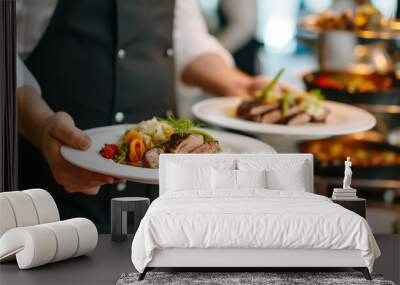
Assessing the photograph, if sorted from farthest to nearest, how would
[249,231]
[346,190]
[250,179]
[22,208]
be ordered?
[346,190] → [250,179] → [22,208] → [249,231]

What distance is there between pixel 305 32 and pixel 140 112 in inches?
54.9

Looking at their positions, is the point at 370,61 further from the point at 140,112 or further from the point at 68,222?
the point at 68,222

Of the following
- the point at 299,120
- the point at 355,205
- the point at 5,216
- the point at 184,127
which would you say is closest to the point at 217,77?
the point at 184,127

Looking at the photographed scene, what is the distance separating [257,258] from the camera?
4406 millimetres

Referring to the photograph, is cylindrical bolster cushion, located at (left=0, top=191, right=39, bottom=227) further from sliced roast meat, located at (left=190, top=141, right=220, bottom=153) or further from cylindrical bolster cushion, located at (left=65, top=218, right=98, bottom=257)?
sliced roast meat, located at (left=190, top=141, right=220, bottom=153)

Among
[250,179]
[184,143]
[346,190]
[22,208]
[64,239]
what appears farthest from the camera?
[184,143]

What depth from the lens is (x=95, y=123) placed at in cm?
595

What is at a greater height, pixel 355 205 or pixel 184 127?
pixel 184 127

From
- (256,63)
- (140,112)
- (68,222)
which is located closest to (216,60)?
(256,63)

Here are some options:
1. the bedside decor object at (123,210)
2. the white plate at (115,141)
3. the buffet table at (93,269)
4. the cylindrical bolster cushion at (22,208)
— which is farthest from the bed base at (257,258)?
the white plate at (115,141)

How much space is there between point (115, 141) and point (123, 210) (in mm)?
638

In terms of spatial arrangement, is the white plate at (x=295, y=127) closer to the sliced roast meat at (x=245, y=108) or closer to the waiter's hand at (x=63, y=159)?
the sliced roast meat at (x=245, y=108)

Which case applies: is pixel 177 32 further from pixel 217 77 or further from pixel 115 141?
pixel 115 141

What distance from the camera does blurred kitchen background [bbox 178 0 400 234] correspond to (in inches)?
231
